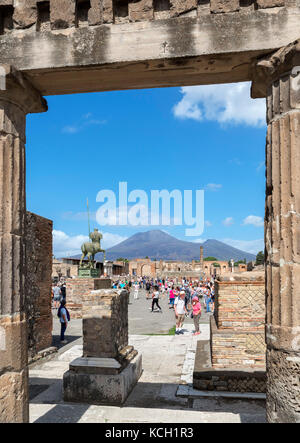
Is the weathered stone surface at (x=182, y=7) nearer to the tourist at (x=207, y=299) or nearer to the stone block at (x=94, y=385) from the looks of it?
the stone block at (x=94, y=385)

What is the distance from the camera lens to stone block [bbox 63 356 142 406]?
666cm

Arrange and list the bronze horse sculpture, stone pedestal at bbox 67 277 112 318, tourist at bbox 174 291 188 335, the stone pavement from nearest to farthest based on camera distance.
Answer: the stone pavement
tourist at bbox 174 291 188 335
stone pedestal at bbox 67 277 112 318
the bronze horse sculpture

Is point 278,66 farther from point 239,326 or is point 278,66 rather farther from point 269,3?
point 239,326

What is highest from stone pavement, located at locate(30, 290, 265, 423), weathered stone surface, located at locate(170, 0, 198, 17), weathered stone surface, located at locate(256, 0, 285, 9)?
weathered stone surface, located at locate(170, 0, 198, 17)

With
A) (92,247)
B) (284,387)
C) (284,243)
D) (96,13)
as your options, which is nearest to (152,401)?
(284,387)

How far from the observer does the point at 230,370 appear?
7262mm

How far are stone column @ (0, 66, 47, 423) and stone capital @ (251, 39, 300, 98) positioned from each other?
225cm

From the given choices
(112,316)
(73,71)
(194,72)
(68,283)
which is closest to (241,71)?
(194,72)

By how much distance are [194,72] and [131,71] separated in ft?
2.01

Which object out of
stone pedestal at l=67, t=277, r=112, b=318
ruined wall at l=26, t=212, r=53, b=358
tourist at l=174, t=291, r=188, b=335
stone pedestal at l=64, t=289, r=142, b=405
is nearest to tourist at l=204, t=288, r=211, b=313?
stone pedestal at l=67, t=277, r=112, b=318

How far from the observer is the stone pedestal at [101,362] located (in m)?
6.71

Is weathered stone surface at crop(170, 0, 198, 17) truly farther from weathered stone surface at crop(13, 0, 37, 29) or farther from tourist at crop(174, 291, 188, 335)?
tourist at crop(174, 291, 188, 335)

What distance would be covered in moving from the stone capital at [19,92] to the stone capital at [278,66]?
7.26ft
